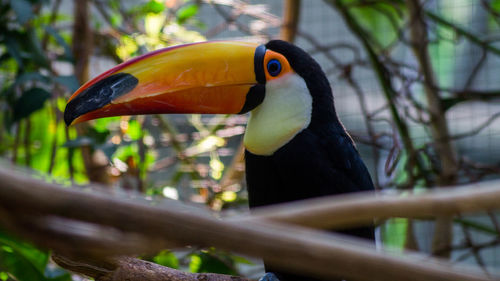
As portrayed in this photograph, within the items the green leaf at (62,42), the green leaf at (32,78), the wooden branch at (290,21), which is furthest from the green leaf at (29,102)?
the wooden branch at (290,21)

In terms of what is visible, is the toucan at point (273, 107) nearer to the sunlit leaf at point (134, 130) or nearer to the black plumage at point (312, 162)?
the black plumage at point (312, 162)

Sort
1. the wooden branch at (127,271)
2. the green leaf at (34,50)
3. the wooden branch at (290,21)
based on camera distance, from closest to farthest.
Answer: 1. the wooden branch at (127,271)
2. the green leaf at (34,50)
3. the wooden branch at (290,21)

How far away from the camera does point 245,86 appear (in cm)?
161

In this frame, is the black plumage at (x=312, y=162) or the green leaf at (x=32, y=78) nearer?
the black plumage at (x=312, y=162)

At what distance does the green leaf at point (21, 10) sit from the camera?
70.3 inches

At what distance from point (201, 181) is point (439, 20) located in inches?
50.0

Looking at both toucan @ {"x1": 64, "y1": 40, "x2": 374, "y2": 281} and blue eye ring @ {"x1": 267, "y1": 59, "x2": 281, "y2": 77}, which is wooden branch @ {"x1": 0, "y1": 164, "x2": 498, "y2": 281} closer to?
toucan @ {"x1": 64, "y1": 40, "x2": 374, "y2": 281}

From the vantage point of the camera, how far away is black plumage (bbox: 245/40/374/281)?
1.57 m

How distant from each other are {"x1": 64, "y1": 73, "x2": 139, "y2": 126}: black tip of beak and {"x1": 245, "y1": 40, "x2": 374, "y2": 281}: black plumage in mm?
440

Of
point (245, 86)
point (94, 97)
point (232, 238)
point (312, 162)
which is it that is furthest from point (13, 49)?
point (232, 238)

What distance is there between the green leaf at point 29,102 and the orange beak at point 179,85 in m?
0.50

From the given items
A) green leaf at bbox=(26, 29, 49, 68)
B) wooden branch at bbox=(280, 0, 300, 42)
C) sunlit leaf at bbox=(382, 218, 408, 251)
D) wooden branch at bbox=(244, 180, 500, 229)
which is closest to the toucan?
green leaf at bbox=(26, 29, 49, 68)

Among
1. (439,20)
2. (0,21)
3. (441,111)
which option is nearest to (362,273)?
(0,21)

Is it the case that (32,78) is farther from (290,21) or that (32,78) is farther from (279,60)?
(290,21)
